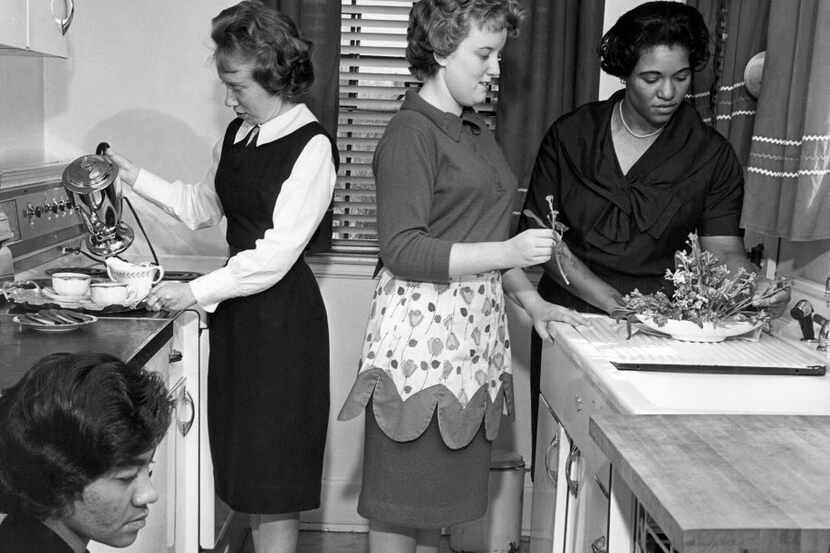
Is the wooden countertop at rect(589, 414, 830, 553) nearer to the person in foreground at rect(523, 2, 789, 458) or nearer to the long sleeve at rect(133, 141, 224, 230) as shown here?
the person in foreground at rect(523, 2, 789, 458)

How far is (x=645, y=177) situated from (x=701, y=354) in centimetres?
47

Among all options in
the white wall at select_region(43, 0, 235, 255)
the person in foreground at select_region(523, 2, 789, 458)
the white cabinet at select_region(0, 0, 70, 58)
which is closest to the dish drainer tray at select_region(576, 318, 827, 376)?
the person in foreground at select_region(523, 2, 789, 458)

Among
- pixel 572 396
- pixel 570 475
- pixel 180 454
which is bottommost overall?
pixel 180 454

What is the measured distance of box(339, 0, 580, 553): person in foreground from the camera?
7.11ft

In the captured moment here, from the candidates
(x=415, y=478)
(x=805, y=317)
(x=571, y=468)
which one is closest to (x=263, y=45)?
(x=415, y=478)

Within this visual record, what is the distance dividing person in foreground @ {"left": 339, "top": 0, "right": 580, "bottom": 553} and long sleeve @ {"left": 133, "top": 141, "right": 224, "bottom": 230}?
2.08 ft

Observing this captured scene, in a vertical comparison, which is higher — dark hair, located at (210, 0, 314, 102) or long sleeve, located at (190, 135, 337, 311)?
dark hair, located at (210, 0, 314, 102)

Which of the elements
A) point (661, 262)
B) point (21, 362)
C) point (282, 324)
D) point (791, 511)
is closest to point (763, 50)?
point (661, 262)

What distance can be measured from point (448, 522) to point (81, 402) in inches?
48.5

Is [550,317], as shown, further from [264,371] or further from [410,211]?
[264,371]

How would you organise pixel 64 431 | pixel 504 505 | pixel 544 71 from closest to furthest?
pixel 64 431 → pixel 504 505 → pixel 544 71

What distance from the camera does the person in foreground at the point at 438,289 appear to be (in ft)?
7.11

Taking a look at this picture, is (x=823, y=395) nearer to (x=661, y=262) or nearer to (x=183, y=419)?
(x=661, y=262)

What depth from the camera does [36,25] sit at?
2.31 metres
